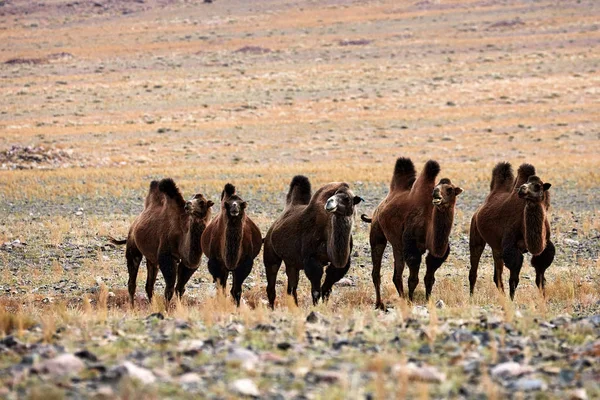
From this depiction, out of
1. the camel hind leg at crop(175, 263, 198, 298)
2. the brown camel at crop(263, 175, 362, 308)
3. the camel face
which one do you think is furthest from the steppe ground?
the camel face

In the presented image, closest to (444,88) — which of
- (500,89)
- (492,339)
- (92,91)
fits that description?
(500,89)

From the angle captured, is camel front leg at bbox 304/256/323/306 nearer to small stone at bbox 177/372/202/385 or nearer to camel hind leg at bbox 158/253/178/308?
camel hind leg at bbox 158/253/178/308

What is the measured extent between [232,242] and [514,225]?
365cm

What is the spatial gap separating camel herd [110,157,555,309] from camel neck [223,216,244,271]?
0.04ft

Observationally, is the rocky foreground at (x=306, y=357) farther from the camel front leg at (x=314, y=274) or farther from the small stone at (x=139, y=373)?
the camel front leg at (x=314, y=274)

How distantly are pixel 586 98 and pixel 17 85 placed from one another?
128 ft

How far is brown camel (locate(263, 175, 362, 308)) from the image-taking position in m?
12.1

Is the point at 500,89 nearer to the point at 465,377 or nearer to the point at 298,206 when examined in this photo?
the point at 298,206

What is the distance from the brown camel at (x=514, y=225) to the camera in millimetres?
12367

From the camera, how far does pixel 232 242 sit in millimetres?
12305

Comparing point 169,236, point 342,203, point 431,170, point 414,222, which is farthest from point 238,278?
point 431,170

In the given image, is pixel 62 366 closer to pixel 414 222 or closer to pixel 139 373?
pixel 139 373

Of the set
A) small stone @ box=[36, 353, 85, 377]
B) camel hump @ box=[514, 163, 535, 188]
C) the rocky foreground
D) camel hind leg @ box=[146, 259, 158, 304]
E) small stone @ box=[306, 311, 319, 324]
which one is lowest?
camel hind leg @ box=[146, 259, 158, 304]

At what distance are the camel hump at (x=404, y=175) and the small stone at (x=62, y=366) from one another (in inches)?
311
